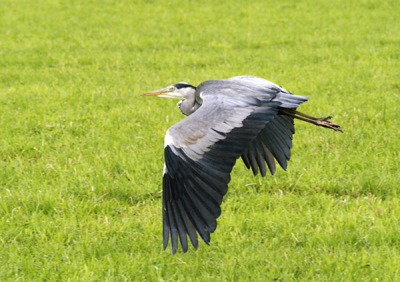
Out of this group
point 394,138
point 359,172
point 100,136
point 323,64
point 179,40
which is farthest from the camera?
point 179,40

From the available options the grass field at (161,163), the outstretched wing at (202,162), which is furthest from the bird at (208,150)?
the grass field at (161,163)

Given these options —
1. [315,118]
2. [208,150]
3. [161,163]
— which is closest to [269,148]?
[315,118]

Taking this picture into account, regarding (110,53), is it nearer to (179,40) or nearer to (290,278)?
(179,40)

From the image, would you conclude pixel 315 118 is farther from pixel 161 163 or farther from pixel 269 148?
pixel 161 163

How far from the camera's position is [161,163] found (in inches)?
245

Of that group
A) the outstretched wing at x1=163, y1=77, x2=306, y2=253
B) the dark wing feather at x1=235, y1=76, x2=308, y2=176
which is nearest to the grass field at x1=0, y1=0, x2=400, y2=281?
the dark wing feather at x1=235, y1=76, x2=308, y2=176

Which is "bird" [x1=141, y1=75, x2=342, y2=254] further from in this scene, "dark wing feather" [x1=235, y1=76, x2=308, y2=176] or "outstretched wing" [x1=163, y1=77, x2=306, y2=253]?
"dark wing feather" [x1=235, y1=76, x2=308, y2=176]

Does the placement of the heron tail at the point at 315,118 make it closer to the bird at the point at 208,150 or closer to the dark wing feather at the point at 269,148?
the bird at the point at 208,150

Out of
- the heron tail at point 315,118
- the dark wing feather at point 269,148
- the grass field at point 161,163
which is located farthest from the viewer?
the dark wing feather at point 269,148

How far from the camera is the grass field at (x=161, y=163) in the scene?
4297 mm

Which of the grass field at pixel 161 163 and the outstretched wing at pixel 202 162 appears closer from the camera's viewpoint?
the outstretched wing at pixel 202 162

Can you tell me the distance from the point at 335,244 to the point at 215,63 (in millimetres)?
7057

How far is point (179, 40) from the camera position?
13.1 meters

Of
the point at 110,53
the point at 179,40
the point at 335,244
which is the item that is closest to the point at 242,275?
the point at 335,244
